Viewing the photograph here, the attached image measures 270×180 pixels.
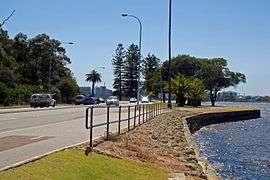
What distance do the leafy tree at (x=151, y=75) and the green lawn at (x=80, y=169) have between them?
377ft

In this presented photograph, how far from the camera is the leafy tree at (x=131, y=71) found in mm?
151750

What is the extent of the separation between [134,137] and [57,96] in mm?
66624

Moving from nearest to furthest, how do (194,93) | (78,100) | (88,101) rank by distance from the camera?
(78,100), (194,93), (88,101)

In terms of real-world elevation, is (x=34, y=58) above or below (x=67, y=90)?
above

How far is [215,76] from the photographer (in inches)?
5394

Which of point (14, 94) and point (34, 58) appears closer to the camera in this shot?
point (14, 94)

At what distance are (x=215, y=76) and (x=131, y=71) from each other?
86.5ft

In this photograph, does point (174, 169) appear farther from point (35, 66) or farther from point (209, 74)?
point (209, 74)

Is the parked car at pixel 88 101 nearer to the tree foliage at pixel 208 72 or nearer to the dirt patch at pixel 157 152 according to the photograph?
the tree foliage at pixel 208 72

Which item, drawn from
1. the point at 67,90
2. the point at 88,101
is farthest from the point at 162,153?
the point at 67,90

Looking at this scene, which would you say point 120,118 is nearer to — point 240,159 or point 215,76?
point 240,159

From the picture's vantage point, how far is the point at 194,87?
8612 centimetres

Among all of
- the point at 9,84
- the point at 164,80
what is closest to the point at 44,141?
the point at 9,84

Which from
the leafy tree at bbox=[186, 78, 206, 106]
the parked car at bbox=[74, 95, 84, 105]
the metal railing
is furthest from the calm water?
the parked car at bbox=[74, 95, 84, 105]
